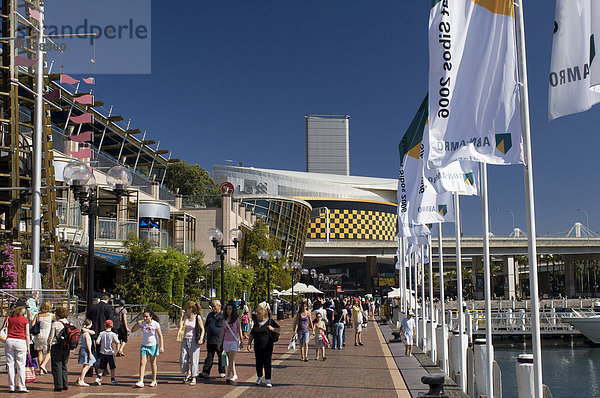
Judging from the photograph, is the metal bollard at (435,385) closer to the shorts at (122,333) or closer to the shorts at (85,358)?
the shorts at (85,358)

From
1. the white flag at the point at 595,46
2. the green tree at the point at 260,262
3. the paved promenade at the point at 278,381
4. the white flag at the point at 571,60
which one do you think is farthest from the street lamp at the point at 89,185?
the green tree at the point at 260,262

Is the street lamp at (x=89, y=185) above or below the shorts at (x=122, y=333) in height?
above

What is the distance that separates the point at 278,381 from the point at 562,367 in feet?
77.3

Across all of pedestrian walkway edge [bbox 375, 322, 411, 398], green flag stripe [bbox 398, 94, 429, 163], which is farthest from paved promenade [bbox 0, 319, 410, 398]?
A: green flag stripe [bbox 398, 94, 429, 163]

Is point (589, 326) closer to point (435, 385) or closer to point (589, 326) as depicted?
point (589, 326)

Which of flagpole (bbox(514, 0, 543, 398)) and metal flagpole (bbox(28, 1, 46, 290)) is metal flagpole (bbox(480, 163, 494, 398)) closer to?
flagpole (bbox(514, 0, 543, 398))

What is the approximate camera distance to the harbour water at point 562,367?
2542 centimetres

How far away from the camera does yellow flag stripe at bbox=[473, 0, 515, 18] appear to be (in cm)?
860

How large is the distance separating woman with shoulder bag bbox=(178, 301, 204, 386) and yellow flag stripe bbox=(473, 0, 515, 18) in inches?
319

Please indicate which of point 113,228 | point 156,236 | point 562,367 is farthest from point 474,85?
point 156,236

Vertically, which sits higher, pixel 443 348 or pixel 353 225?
pixel 353 225

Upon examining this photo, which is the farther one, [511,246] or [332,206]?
[332,206]

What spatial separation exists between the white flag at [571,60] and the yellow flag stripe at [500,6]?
1958mm

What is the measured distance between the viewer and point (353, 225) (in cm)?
13362
